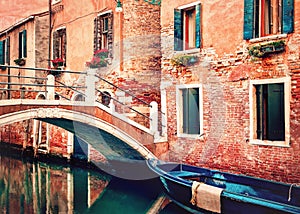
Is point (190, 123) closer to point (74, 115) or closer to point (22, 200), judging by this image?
point (74, 115)

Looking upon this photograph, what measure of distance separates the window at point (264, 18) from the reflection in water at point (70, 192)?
144 inches

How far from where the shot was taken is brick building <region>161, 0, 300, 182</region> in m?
6.65

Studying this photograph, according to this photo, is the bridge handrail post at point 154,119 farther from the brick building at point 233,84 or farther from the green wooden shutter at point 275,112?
the green wooden shutter at point 275,112

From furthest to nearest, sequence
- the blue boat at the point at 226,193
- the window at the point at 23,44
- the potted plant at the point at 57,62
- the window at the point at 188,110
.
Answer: the window at the point at 23,44 → the potted plant at the point at 57,62 → the window at the point at 188,110 → the blue boat at the point at 226,193

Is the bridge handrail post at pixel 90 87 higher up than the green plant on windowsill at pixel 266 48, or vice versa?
the green plant on windowsill at pixel 266 48

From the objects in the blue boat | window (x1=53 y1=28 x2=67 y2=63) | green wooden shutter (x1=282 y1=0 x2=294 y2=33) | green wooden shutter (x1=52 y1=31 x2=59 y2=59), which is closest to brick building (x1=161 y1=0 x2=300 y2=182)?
green wooden shutter (x1=282 y1=0 x2=294 y2=33)

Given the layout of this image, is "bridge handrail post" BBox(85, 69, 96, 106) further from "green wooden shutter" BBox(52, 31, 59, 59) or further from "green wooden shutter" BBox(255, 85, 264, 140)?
"green wooden shutter" BBox(52, 31, 59, 59)

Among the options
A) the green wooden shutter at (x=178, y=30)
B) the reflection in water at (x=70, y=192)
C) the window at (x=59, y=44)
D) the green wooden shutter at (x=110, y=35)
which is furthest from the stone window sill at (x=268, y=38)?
the window at (x=59, y=44)

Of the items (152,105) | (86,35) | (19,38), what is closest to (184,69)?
(152,105)

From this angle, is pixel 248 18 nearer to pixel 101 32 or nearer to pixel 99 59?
pixel 99 59

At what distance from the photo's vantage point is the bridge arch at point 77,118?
7.66 m

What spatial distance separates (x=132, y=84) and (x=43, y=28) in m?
5.29

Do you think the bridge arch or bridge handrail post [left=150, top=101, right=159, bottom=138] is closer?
the bridge arch

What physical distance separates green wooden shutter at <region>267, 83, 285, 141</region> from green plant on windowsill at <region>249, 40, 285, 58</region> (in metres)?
0.53
